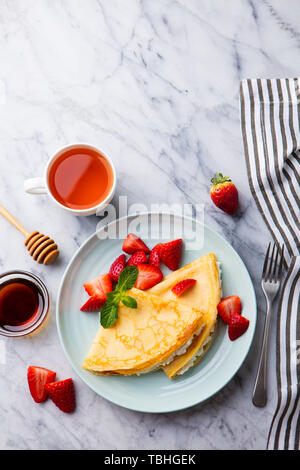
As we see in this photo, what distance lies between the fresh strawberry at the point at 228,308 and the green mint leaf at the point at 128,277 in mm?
408

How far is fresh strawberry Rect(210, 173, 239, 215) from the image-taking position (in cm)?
231

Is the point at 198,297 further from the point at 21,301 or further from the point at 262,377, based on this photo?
the point at 21,301

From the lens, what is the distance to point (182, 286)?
7.16 ft

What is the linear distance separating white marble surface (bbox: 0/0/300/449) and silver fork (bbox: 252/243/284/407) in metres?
0.07

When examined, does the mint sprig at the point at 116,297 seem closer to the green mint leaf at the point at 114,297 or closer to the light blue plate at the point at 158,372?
the green mint leaf at the point at 114,297

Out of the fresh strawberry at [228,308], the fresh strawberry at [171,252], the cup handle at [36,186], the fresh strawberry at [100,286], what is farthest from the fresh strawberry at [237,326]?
the cup handle at [36,186]

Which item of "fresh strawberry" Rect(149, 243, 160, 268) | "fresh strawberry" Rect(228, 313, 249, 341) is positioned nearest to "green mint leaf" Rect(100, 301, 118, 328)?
"fresh strawberry" Rect(149, 243, 160, 268)

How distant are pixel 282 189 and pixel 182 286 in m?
0.69

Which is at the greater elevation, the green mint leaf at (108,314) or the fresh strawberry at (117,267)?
the fresh strawberry at (117,267)

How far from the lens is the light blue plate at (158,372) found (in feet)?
7.25

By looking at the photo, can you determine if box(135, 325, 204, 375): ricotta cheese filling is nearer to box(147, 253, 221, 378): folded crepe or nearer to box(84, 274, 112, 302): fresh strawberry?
box(147, 253, 221, 378): folded crepe

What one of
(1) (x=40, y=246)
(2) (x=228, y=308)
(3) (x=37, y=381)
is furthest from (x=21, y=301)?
(2) (x=228, y=308)

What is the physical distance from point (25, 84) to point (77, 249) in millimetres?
902
